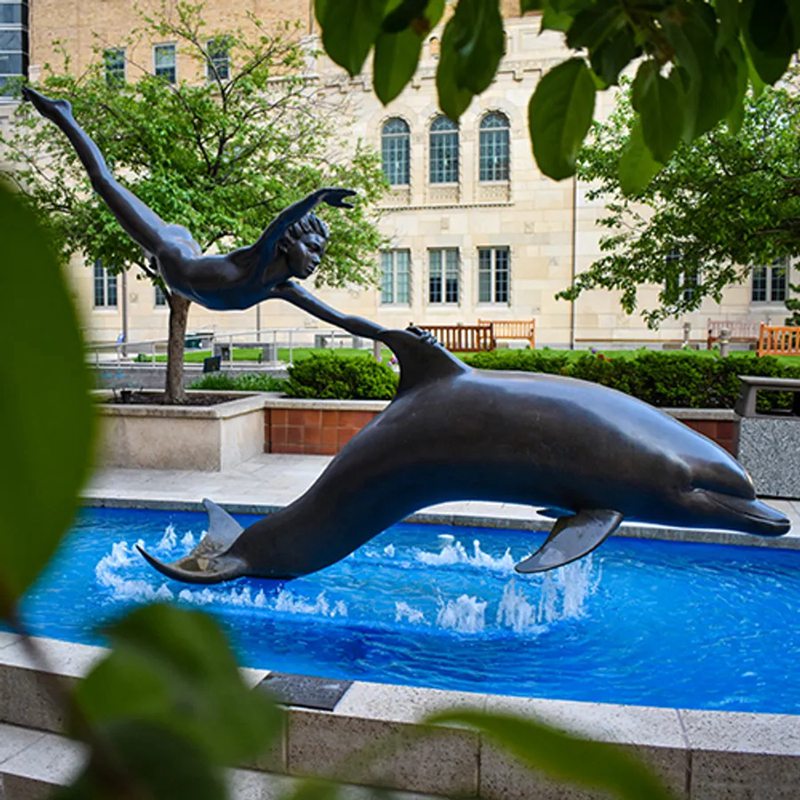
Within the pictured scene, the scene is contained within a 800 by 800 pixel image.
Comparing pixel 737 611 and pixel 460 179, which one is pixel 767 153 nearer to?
pixel 737 611

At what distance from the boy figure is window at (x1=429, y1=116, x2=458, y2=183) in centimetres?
3163

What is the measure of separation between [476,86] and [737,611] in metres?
7.22

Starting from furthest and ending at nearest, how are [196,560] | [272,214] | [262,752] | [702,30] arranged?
[272,214] → [196,560] → [702,30] → [262,752]

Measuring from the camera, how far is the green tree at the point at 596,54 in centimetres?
133

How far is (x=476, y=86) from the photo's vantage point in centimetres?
147

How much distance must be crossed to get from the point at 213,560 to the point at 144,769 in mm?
5695

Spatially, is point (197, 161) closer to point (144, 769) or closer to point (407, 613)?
point (407, 613)

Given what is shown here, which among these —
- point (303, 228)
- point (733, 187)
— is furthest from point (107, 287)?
point (303, 228)

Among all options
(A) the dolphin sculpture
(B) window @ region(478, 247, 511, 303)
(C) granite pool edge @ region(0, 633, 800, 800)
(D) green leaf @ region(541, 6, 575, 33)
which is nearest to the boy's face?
(A) the dolphin sculpture

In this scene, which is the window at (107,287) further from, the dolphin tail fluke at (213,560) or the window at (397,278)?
the dolphin tail fluke at (213,560)

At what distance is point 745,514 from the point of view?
4762 millimetres

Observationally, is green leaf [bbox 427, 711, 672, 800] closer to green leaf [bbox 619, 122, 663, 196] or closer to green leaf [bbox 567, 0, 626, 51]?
green leaf [bbox 567, 0, 626, 51]

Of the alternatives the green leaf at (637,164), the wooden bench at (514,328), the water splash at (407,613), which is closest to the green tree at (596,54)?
the green leaf at (637,164)

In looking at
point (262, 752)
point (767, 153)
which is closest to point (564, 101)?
point (262, 752)
